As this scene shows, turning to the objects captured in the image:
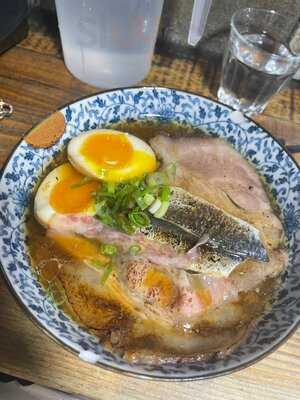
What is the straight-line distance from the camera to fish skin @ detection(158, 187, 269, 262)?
1098 millimetres

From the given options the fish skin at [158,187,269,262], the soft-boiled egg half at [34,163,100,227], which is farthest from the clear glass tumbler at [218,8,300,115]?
the soft-boiled egg half at [34,163,100,227]

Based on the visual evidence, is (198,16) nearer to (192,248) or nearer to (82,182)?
(82,182)

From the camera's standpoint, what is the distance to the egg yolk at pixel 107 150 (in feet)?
4.00

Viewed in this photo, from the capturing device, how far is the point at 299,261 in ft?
3.76

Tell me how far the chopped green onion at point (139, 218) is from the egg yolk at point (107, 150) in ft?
0.60

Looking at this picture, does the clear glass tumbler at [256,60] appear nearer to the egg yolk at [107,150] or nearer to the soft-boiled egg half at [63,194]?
the egg yolk at [107,150]

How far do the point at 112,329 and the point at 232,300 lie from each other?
0.32 m

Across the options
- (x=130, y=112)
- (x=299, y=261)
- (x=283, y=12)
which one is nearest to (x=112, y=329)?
(x=299, y=261)

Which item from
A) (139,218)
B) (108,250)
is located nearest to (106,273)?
(108,250)

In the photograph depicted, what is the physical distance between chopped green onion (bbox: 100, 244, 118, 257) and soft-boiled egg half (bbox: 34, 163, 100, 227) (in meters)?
0.09

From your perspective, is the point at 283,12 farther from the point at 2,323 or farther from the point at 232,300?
the point at 2,323

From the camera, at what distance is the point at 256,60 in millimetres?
1449

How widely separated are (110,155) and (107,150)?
2 centimetres

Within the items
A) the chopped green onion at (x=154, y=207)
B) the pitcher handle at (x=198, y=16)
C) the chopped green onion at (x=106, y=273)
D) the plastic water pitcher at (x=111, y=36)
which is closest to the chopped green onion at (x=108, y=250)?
the chopped green onion at (x=106, y=273)
